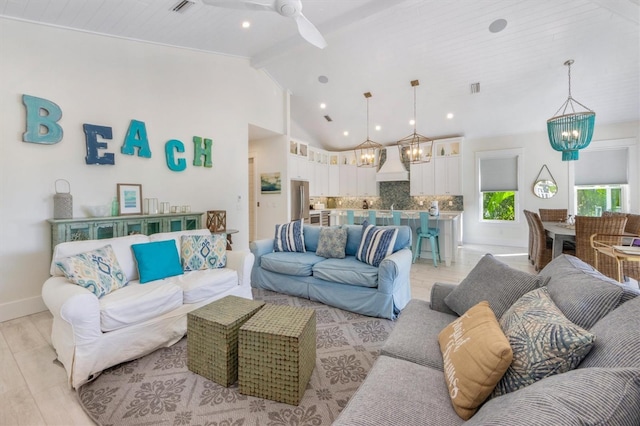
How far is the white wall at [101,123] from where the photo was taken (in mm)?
3123

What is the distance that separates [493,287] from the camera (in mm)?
1705

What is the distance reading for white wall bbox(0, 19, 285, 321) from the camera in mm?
3123

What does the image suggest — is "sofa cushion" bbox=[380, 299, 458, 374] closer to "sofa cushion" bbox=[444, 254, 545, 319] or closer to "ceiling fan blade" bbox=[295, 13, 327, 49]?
"sofa cushion" bbox=[444, 254, 545, 319]

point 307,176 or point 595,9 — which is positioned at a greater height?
point 595,9

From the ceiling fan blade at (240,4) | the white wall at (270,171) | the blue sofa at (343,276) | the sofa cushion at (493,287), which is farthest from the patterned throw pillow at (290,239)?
the white wall at (270,171)

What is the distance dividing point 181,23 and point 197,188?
2408mm

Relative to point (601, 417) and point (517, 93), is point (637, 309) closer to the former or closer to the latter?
point (601, 417)

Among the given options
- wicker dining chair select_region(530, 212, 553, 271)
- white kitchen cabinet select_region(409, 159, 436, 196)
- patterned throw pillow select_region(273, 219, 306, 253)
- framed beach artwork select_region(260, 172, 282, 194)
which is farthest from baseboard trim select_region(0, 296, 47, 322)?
white kitchen cabinet select_region(409, 159, 436, 196)

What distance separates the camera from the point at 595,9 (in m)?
3.85

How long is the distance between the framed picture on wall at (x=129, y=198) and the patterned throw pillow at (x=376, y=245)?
3.24 metres

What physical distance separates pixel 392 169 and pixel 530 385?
727 cm

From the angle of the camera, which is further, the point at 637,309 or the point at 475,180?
the point at 475,180

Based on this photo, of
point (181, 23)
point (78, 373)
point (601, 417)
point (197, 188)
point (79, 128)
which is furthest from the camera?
point (197, 188)

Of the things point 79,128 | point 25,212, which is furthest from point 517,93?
point 25,212
